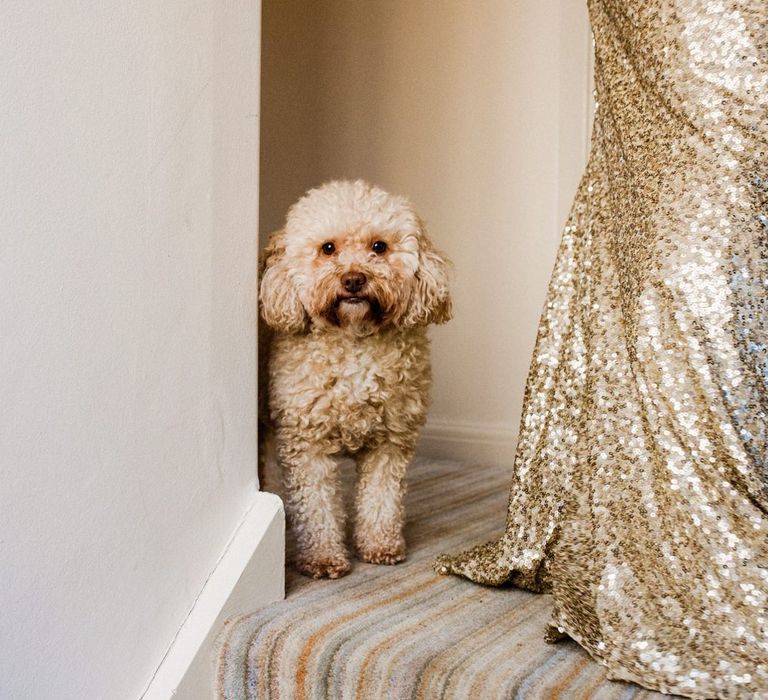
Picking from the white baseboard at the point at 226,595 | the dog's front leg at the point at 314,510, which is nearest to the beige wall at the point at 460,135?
the dog's front leg at the point at 314,510

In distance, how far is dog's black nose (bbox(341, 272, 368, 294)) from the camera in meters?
1.54

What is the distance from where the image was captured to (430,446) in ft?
9.37

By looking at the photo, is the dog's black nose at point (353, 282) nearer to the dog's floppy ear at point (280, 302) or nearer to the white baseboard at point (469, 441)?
the dog's floppy ear at point (280, 302)

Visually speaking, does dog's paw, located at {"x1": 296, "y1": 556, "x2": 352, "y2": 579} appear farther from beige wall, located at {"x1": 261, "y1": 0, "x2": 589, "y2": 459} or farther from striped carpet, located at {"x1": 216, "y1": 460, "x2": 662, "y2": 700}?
beige wall, located at {"x1": 261, "y1": 0, "x2": 589, "y2": 459}

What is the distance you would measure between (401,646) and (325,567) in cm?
37

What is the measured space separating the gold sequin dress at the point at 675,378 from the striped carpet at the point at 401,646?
0.08 m

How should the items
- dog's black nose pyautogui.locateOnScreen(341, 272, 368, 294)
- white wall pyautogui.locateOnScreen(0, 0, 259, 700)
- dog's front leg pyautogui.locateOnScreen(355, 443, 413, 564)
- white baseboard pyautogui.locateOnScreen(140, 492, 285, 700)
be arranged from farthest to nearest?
dog's front leg pyautogui.locateOnScreen(355, 443, 413, 564), dog's black nose pyautogui.locateOnScreen(341, 272, 368, 294), white baseboard pyautogui.locateOnScreen(140, 492, 285, 700), white wall pyautogui.locateOnScreen(0, 0, 259, 700)

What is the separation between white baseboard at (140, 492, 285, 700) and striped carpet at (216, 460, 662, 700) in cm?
2

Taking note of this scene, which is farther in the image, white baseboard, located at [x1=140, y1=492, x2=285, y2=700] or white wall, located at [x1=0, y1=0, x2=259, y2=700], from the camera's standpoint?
white baseboard, located at [x1=140, y1=492, x2=285, y2=700]

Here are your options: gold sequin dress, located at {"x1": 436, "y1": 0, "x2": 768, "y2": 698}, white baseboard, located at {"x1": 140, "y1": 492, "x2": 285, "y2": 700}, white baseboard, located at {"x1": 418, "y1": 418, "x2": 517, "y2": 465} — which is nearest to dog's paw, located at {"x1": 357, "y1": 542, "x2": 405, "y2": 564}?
white baseboard, located at {"x1": 140, "y1": 492, "x2": 285, "y2": 700}

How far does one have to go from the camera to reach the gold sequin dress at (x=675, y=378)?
108 cm

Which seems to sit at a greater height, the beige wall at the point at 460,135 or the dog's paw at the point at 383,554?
the beige wall at the point at 460,135

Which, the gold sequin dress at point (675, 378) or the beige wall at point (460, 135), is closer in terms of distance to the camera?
the gold sequin dress at point (675, 378)

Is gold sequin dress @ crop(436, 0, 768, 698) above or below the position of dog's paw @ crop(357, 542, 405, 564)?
above
